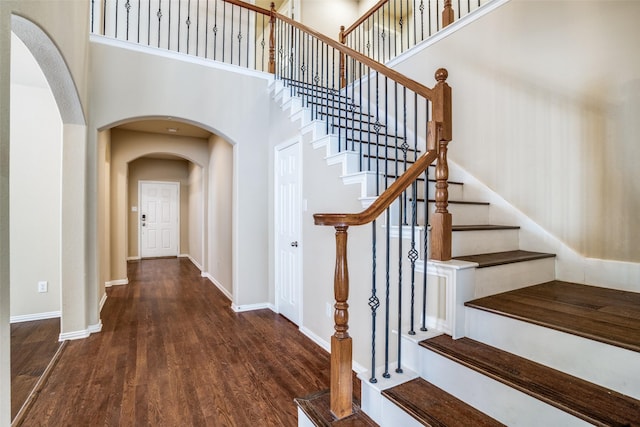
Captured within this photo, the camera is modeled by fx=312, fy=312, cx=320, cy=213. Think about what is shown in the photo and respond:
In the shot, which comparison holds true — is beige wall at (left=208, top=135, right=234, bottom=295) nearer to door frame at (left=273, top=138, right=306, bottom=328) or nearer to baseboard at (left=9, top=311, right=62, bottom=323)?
door frame at (left=273, top=138, right=306, bottom=328)

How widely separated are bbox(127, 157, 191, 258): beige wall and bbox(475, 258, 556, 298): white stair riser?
314 inches

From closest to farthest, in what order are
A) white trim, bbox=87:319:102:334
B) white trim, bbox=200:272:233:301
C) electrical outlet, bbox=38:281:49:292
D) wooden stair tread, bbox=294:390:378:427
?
wooden stair tread, bbox=294:390:378:427
white trim, bbox=87:319:102:334
electrical outlet, bbox=38:281:49:292
white trim, bbox=200:272:233:301

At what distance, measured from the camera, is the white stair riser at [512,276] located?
1.75 metres

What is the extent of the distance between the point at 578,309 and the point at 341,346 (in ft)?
4.00

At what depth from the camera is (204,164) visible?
19.9 feet


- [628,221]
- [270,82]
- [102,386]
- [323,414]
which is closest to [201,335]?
[102,386]

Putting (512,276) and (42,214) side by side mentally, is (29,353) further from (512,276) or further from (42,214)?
(512,276)

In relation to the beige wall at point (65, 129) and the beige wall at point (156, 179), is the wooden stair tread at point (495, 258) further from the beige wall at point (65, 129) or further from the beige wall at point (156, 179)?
the beige wall at point (156, 179)

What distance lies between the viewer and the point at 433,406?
1.31 metres

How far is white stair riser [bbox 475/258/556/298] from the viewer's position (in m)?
1.75

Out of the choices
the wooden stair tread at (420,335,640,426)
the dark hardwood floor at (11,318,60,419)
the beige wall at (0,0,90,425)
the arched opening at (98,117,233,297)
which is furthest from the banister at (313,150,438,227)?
the arched opening at (98,117,233,297)

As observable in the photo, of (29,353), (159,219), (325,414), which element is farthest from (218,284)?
(325,414)

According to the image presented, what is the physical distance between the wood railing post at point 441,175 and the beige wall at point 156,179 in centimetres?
780

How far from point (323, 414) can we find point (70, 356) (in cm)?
261
